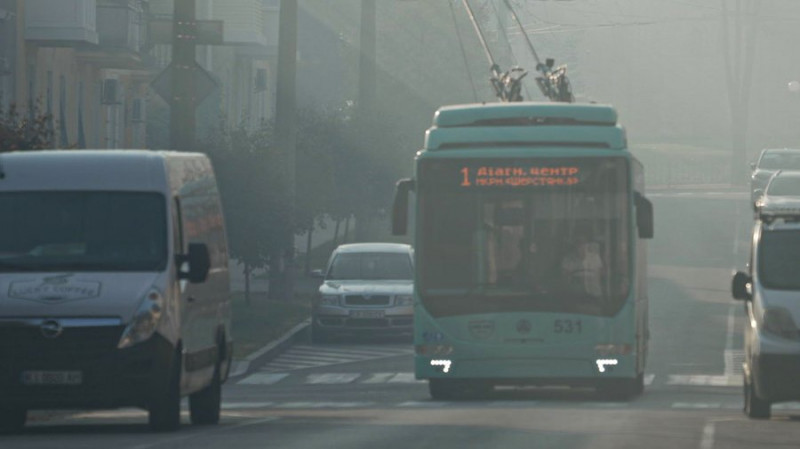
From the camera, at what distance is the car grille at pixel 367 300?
31.8 meters

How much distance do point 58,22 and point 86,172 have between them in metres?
23.9

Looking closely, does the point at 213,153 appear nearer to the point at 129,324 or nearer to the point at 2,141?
the point at 2,141

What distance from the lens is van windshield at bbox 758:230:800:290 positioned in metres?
18.3

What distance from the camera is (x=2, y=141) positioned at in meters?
23.1

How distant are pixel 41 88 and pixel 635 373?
76.4 ft

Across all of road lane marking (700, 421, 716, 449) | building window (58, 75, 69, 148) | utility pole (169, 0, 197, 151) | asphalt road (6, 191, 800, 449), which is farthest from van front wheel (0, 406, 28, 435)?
building window (58, 75, 69, 148)

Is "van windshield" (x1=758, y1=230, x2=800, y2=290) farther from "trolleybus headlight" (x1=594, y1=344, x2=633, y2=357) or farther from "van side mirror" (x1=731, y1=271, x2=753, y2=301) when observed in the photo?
"trolleybus headlight" (x1=594, y1=344, x2=633, y2=357)

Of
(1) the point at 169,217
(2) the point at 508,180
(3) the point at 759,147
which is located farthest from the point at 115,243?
(3) the point at 759,147

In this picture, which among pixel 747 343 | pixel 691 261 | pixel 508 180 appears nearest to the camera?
pixel 747 343

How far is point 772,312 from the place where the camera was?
1795cm

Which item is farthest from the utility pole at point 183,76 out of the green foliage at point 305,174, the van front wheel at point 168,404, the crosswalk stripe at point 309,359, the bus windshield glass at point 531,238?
the green foliage at point 305,174

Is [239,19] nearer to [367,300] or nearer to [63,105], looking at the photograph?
[63,105]

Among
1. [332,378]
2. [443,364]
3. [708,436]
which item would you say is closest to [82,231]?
[708,436]

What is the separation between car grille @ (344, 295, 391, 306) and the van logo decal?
53.4 feet
